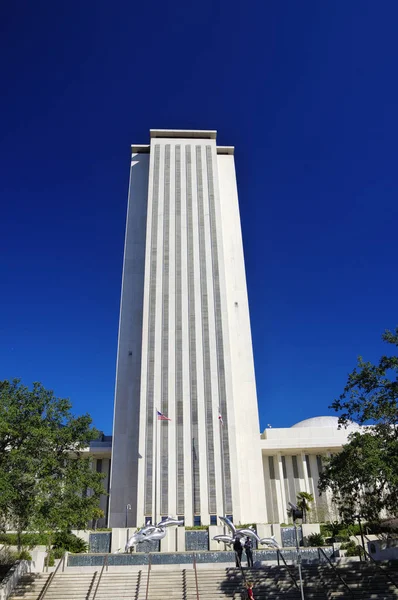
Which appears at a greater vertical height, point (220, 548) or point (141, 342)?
point (141, 342)

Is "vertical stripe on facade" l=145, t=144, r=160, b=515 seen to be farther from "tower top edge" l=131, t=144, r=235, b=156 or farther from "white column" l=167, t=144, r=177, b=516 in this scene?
"tower top edge" l=131, t=144, r=235, b=156

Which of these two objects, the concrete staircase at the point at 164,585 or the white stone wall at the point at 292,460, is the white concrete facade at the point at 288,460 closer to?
the white stone wall at the point at 292,460

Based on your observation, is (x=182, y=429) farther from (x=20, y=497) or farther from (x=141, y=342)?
(x=20, y=497)

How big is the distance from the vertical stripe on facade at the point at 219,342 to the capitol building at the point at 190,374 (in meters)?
0.11

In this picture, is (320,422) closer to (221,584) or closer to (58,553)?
(58,553)

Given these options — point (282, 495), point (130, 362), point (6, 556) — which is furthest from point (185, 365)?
point (6, 556)

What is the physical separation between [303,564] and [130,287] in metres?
39.1

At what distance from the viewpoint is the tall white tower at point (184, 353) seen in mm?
45250

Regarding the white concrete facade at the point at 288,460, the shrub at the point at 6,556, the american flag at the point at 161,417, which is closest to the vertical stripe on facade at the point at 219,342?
the american flag at the point at 161,417

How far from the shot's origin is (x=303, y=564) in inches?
961

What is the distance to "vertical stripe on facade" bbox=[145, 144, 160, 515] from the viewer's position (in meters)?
45.1

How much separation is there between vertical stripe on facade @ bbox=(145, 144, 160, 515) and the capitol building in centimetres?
11

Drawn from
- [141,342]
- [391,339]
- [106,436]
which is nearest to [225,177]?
[141,342]

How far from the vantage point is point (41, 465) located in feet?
78.3
